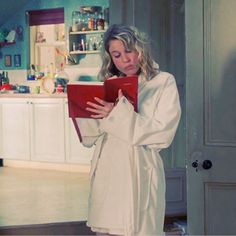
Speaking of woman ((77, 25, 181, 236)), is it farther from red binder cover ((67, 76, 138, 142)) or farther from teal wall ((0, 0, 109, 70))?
teal wall ((0, 0, 109, 70))

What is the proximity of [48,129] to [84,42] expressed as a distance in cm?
127

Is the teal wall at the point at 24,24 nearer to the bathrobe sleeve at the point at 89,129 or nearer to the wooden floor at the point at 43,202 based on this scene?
the wooden floor at the point at 43,202

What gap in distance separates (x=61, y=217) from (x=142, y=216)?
275 centimetres

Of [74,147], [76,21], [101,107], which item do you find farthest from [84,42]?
[101,107]

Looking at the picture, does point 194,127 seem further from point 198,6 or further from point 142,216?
point 142,216

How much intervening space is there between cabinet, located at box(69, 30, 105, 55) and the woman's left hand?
5502 millimetres

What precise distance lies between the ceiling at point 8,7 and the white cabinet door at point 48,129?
140 cm

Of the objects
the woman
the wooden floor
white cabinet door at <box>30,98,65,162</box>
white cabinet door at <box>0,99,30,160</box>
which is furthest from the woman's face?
white cabinet door at <box>0,99,30,160</box>

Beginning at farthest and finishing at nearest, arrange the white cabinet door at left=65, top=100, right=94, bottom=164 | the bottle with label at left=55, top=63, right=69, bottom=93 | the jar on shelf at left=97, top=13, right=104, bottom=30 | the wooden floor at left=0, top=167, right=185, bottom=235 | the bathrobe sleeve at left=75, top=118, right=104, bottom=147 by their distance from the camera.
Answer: the bottle with label at left=55, top=63, right=69, bottom=93, the jar on shelf at left=97, top=13, right=104, bottom=30, the white cabinet door at left=65, top=100, right=94, bottom=164, the wooden floor at left=0, top=167, right=185, bottom=235, the bathrobe sleeve at left=75, top=118, right=104, bottom=147

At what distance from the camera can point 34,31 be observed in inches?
313

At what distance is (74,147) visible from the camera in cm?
700

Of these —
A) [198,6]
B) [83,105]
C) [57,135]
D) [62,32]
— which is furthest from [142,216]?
[62,32]

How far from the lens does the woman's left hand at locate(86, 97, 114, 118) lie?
184 cm

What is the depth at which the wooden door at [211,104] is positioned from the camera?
2.78 meters
